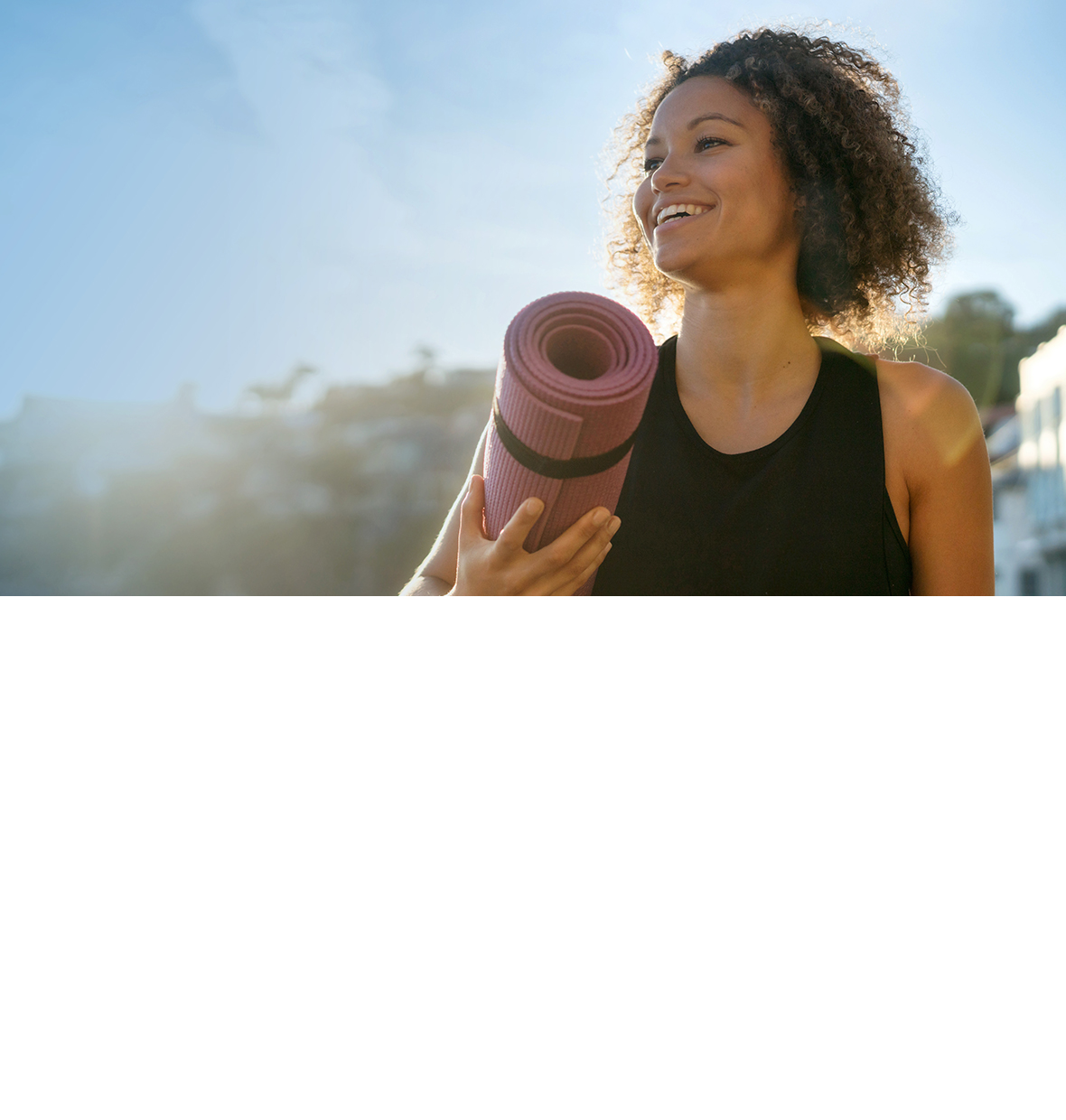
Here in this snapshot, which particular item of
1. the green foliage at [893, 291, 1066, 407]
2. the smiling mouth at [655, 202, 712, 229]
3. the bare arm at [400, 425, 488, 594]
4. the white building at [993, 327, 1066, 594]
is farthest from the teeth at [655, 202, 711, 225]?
the white building at [993, 327, 1066, 594]

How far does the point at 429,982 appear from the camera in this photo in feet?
1.98

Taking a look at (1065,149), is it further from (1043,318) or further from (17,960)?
(1043,318)

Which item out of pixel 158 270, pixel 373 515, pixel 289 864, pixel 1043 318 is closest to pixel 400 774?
pixel 289 864

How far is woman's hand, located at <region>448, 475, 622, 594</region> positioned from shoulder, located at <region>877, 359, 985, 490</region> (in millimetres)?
285

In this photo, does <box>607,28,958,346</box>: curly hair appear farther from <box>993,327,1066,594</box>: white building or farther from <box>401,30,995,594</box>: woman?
<box>993,327,1066,594</box>: white building

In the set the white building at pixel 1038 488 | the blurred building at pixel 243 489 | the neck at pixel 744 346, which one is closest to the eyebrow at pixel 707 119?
the neck at pixel 744 346

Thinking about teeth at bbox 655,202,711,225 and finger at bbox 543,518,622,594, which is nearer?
finger at bbox 543,518,622,594

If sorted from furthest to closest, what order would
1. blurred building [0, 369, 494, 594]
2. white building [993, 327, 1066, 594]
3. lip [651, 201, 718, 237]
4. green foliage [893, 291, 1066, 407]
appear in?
1. blurred building [0, 369, 494, 594]
2. white building [993, 327, 1066, 594]
3. green foliage [893, 291, 1066, 407]
4. lip [651, 201, 718, 237]

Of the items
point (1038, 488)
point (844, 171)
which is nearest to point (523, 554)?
point (844, 171)

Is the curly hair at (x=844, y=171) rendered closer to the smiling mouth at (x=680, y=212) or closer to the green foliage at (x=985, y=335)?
the smiling mouth at (x=680, y=212)

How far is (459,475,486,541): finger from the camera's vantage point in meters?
0.59

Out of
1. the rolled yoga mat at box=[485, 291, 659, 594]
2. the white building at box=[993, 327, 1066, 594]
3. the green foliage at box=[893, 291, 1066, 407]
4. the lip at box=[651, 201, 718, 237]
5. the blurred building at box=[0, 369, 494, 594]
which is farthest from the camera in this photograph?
the blurred building at box=[0, 369, 494, 594]

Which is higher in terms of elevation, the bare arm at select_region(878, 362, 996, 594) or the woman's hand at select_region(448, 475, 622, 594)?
the bare arm at select_region(878, 362, 996, 594)

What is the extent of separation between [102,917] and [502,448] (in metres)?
0.42
